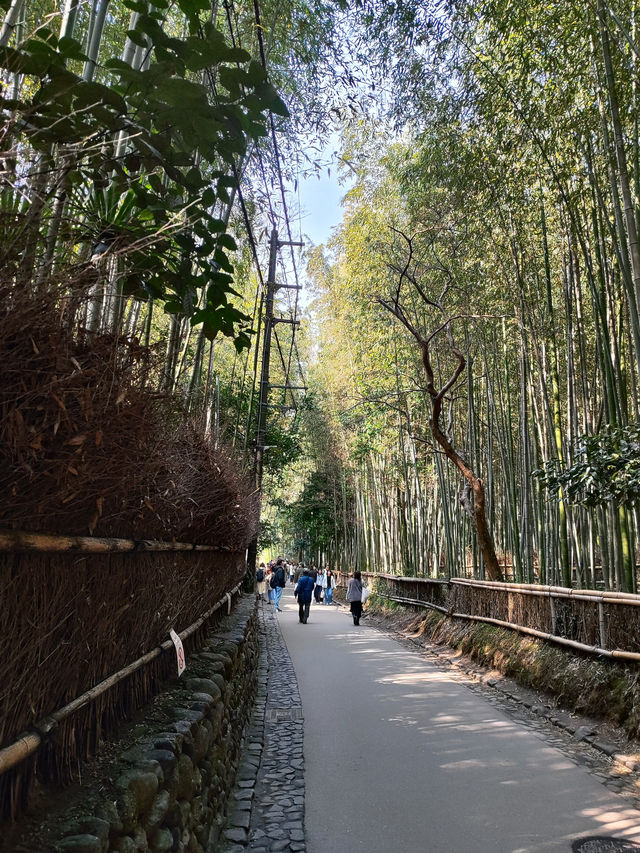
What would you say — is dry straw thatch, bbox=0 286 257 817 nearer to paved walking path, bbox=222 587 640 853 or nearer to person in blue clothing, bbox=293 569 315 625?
paved walking path, bbox=222 587 640 853

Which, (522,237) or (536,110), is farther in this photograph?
(522,237)

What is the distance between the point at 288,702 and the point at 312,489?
19637 mm

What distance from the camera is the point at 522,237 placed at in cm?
759

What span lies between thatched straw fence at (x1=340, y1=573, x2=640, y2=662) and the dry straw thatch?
11.7 ft

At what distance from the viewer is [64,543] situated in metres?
1.73

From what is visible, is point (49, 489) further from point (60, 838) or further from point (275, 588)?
point (275, 588)

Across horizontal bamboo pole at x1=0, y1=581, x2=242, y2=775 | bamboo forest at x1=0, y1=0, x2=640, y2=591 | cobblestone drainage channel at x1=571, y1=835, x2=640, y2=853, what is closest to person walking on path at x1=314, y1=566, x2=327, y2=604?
bamboo forest at x1=0, y1=0, x2=640, y2=591

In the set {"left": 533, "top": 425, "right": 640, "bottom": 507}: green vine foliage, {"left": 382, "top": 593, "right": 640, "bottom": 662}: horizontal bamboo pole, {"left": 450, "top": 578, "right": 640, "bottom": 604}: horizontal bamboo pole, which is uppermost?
{"left": 533, "top": 425, "right": 640, "bottom": 507}: green vine foliage

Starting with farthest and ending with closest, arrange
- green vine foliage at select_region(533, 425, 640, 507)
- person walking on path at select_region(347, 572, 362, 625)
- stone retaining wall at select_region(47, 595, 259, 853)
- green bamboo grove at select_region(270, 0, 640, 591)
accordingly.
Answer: person walking on path at select_region(347, 572, 362, 625) → green bamboo grove at select_region(270, 0, 640, 591) → green vine foliage at select_region(533, 425, 640, 507) → stone retaining wall at select_region(47, 595, 259, 853)

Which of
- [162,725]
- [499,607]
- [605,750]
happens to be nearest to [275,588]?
[499,607]

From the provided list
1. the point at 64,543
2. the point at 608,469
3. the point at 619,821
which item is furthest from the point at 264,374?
the point at 64,543

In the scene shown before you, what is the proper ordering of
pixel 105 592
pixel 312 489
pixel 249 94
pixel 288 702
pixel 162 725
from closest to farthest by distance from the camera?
pixel 249 94
pixel 105 592
pixel 162 725
pixel 288 702
pixel 312 489

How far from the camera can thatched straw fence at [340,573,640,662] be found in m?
4.55

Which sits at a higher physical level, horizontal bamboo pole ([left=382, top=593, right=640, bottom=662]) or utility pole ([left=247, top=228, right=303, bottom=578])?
utility pole ([left=247, top=228, right=303, bottom=578])
